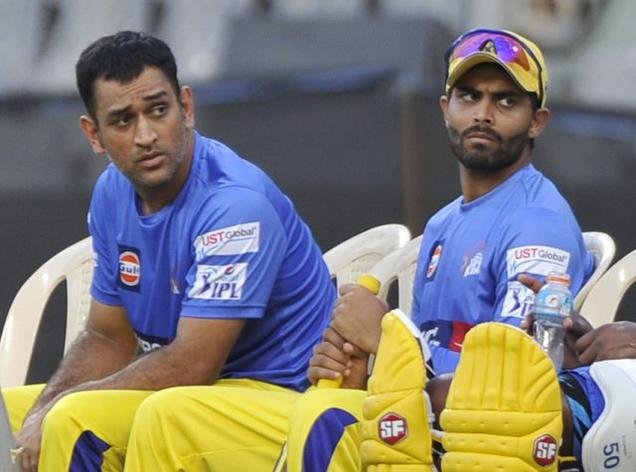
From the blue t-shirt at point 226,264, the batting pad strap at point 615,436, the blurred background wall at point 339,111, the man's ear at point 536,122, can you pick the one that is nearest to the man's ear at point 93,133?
the blue t-shirt at point 226,264

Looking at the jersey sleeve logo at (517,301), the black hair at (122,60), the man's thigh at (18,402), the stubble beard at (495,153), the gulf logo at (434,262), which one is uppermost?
the black hair at (122,60)

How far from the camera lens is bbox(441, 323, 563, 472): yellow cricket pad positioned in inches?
134

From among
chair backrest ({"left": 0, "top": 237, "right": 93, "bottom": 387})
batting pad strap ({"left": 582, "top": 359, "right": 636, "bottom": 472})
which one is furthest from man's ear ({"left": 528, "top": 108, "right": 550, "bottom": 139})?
chair backrest ({"left": 0, "top": 237, "right": 93, "bottom": 387})

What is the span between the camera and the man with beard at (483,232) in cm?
402

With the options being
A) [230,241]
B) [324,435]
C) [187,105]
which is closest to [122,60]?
[187,105]

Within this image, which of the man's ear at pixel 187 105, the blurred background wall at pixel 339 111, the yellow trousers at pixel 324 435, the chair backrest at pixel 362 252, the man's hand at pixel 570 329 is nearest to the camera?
the yellow trousers at pixel 324 435

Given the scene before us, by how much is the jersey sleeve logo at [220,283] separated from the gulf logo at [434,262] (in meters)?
0.45

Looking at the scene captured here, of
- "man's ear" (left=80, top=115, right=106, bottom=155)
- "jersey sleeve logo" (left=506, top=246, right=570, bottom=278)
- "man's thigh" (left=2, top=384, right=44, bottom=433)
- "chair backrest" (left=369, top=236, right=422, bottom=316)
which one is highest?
"man's ear" (left=80, top=115, right=106, bottom=155)

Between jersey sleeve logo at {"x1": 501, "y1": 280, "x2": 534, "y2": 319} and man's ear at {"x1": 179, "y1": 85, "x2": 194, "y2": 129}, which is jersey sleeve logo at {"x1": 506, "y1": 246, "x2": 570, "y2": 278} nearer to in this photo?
jersey sleeve logo at {"x1": 501, "y1": 280, "x2": 534, "y2": 319}

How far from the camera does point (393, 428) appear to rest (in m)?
3.52

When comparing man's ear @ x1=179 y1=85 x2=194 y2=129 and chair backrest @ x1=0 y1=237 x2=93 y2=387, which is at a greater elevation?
man's ear @ x1=179 y1=85 x2=194 y2=129

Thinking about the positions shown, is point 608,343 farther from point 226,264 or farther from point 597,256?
point 226,264

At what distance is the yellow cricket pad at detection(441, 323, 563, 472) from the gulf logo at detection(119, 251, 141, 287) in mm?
1367

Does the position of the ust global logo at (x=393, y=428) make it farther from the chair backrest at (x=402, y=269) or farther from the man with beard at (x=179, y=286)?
the chair backrest at (x=402, y=269)
